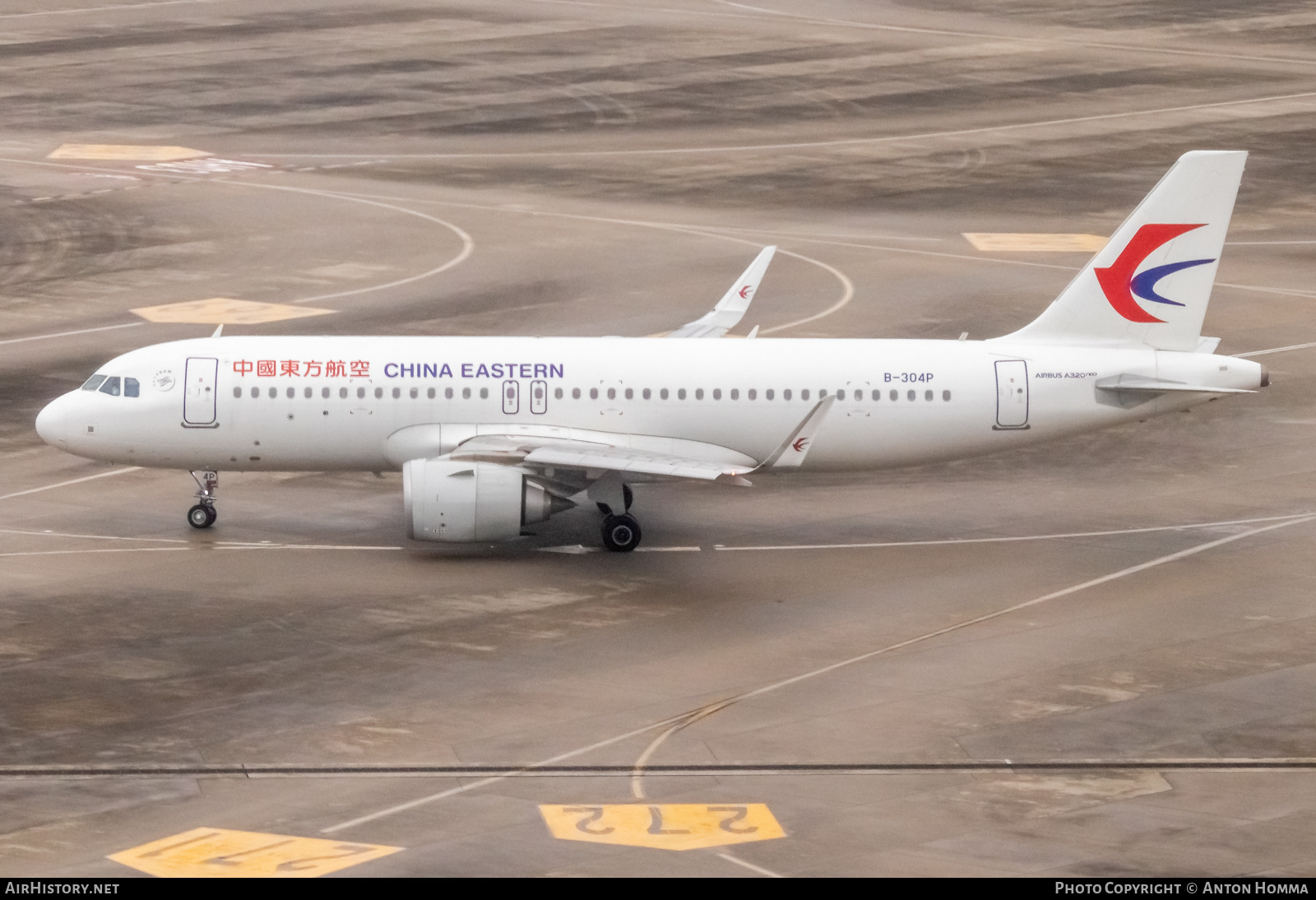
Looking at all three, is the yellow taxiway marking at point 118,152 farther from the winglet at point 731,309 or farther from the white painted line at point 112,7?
the winglet at point 731,309

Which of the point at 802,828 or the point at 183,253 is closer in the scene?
the point at 802,828

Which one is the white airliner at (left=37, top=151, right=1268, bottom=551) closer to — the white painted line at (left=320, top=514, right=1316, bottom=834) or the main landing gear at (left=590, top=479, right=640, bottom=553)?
the main landing gear at (left=590, top=479, right=640, bottom=553)

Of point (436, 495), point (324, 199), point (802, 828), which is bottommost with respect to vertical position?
point (802, 828)

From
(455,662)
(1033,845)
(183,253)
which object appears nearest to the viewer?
(1033,845)

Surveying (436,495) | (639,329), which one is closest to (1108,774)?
(436,495)

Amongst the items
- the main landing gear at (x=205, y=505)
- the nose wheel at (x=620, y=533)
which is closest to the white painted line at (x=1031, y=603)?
the nose wheel at (x=620, y=533)

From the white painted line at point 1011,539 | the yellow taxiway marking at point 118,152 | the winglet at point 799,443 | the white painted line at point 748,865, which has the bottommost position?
the white painted line at point 748,865

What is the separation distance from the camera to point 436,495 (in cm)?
4628

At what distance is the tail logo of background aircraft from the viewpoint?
49.1 m

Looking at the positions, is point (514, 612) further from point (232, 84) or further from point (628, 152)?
Result: point (232, 84)

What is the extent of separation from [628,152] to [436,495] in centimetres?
5255

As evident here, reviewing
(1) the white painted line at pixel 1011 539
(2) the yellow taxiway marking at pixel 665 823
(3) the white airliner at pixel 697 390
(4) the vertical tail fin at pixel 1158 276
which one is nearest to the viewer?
(2) the yellow taxiway marking at pixel 665 823

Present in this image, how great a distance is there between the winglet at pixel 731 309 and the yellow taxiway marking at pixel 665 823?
74.8ft

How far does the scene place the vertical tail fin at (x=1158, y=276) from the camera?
49031mm
